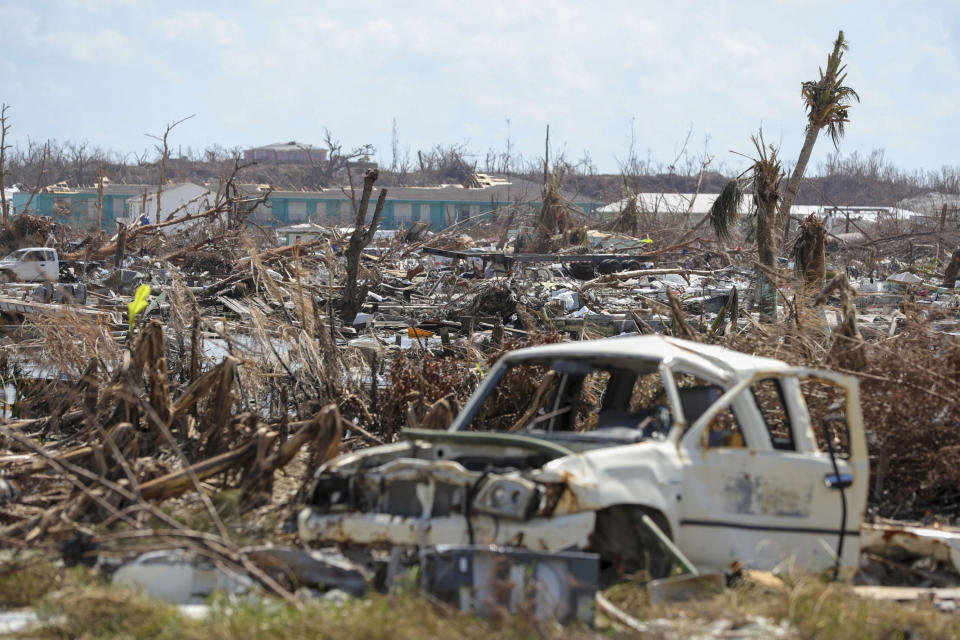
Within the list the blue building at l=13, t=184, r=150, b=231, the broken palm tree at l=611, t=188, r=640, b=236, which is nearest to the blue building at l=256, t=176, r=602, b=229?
the blue building at l=13, t=184, r=150, b=231

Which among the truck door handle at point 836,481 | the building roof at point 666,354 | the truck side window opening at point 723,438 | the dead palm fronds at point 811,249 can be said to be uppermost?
the dead palm fronds at point 811,249

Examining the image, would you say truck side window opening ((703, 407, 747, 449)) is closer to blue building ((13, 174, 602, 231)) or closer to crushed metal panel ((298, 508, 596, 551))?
crushed metal panel ((298, 508, 596, 551))

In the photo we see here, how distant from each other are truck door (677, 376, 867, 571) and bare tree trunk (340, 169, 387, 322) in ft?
30.9

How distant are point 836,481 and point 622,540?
1282 mm

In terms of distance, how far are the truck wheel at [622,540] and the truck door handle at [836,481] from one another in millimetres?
987

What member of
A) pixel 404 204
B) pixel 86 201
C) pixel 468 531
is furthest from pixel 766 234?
pixel 86 201

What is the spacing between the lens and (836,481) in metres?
5.16

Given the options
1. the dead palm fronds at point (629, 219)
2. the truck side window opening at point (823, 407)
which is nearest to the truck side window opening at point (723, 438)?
the truck side window opening at point (823, 407)

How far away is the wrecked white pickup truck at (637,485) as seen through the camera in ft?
15.2

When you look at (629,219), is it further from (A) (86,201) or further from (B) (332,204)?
(A) (86,201)

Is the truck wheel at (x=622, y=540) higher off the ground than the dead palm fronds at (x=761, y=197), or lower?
lower

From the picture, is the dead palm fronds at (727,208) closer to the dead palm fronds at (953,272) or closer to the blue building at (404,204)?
the dead palm fronds at (953,272)

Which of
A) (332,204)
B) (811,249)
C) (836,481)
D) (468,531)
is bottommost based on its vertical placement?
(468,531)

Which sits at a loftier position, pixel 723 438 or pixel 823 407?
pixel 723 438
